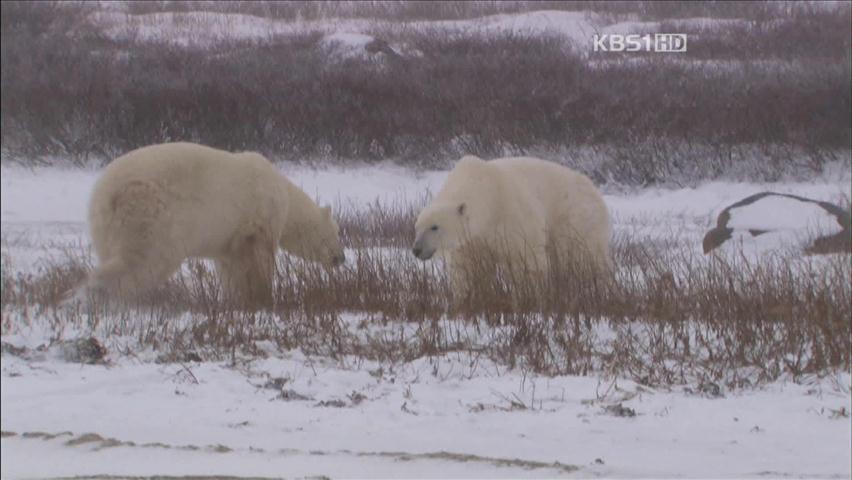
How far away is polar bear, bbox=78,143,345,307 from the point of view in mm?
5172

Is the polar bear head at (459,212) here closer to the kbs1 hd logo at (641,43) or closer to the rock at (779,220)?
the rock at (779,220)

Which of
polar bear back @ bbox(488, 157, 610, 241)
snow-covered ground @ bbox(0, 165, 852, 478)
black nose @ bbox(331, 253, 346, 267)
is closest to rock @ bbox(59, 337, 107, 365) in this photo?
snow-covered ground @ bbox(0, 165, 852, 478)

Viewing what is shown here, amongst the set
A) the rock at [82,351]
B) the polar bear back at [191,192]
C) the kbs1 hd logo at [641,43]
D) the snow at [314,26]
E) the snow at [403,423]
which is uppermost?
the snow at [314,26]

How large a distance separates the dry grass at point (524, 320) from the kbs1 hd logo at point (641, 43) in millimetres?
6562

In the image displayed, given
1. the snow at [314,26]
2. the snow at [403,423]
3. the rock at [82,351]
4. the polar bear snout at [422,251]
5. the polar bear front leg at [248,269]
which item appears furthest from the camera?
the snow at [314,26]

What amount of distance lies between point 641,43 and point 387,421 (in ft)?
31.5

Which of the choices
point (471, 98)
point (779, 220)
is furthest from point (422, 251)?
point (471, 98)

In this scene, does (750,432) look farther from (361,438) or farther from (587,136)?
(587,136)

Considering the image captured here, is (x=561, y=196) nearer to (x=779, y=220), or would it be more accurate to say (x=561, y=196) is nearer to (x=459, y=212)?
(x=459, y=212)

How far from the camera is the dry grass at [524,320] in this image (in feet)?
14.1

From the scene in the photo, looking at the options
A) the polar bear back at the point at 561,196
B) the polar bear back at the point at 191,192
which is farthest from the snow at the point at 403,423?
the polar bear back at the point at 561,196

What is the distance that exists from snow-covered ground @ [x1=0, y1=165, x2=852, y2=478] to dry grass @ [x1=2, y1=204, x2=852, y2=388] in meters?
0.13

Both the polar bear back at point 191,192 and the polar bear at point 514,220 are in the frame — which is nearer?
the polar bear back at point 191,192

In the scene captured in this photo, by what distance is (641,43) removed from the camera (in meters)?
12.5
